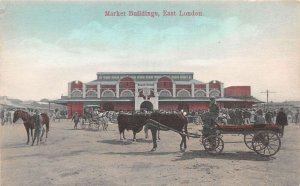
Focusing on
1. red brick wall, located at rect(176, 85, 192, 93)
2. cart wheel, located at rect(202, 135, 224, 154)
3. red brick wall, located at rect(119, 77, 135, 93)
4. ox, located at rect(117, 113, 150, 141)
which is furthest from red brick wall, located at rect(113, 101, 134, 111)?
cart wheel, located at rect(202, 135, 224, 154)

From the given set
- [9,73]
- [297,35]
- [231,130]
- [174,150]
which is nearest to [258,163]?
[231,130]

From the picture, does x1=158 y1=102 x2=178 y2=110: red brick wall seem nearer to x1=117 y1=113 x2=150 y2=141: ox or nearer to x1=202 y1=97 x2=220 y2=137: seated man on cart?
x1=117 y1=113 x2=150 y2=141: ox

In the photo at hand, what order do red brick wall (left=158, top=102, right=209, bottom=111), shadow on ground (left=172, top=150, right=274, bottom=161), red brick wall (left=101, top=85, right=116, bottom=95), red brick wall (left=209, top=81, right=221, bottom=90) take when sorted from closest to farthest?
shadow on ground (left=172, top=150, right=274, bottom=161) → red brick wall (left=209, top=81, right=221, bottom=90) → red brick wall (left=158, top=102, right=209, bottom=111) → red brick wall (left=101, top=85, right=116, bottom=95)

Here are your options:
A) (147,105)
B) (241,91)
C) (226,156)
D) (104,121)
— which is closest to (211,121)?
(226,156)

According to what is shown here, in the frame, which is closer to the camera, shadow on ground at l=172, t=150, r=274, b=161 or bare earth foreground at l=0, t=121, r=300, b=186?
bare earth foreground at l=0, t=121, r=300, b=186

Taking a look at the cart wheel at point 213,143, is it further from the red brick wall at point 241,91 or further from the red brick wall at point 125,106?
the red brick wall at point 125,106

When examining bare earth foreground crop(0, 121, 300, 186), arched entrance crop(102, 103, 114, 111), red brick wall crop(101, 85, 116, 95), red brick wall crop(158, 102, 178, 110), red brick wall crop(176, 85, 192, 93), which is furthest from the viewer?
red brick wall crop(176, 85, 192, 93)

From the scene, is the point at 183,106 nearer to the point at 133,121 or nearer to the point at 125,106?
the point at 125,106

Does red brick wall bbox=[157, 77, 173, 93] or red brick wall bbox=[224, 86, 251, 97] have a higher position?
red brick wall bbox=[157, 77, 173, 93]

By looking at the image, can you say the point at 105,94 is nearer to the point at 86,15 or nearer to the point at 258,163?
the point at 86,15

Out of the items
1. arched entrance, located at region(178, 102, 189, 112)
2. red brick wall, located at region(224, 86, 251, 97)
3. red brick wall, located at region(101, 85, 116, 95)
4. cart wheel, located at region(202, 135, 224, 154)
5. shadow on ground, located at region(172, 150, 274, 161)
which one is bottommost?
shadow on ground, located at region(172, 150, 274, 161)
